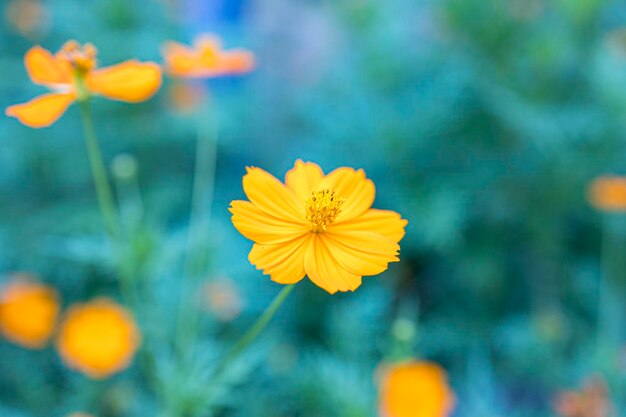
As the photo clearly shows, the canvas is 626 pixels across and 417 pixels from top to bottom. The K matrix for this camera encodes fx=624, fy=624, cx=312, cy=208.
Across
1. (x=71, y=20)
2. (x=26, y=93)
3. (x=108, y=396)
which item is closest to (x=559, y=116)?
(x=108, y=396)

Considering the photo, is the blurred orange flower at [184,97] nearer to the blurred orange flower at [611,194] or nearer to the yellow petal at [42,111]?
the blurred orange flower at [611,194]

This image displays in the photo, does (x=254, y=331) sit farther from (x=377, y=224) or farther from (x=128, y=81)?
(x=128, y=81)

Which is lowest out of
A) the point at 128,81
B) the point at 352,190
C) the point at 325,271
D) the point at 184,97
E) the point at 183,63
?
the point at 325,271

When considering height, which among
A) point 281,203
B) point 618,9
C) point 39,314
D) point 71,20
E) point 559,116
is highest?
point 618,9

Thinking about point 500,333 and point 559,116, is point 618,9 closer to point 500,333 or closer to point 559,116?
point 559,116

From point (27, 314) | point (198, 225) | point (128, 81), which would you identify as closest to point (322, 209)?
point (128, 81)

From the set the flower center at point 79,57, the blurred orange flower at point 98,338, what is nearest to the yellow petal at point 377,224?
the flower center at point 79,57
